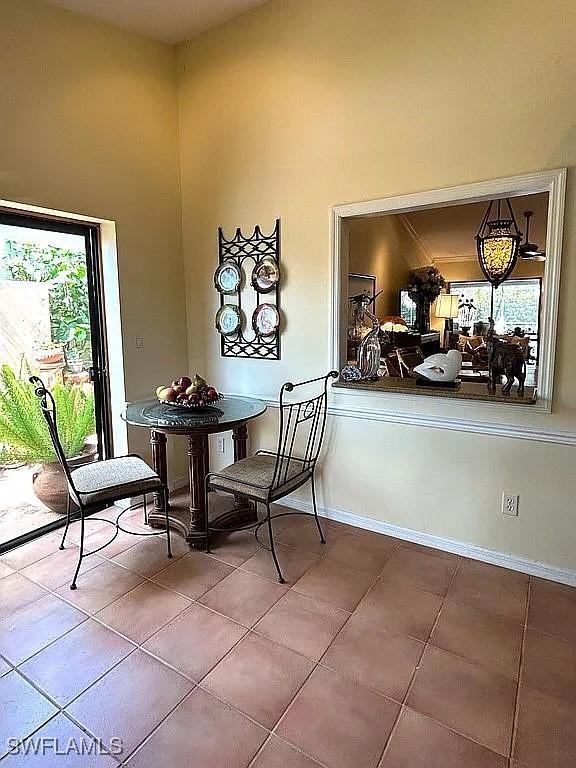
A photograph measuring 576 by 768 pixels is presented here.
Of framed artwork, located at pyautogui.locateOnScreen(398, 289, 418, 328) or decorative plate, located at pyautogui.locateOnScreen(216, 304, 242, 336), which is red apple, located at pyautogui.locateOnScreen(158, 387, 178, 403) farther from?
framed artwork, located at pyautogui.locateOnScreen(398, 289, 418, 328)

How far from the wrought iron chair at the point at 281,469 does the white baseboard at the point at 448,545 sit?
0.11 m

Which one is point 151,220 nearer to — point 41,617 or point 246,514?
point 246,514

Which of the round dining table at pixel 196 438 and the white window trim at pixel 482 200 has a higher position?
the white window trim at pixel 482 200

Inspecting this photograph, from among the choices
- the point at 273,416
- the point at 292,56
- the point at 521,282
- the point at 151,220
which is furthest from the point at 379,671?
the point at 521,282

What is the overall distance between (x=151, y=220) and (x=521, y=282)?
20.8 feet

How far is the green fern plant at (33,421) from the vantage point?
2.80 metres

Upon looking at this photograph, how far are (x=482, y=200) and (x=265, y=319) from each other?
4.91 feet

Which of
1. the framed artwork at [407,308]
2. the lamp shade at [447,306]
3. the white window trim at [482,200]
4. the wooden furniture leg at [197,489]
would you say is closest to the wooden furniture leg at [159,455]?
the wooden furniture leg at [197,489]

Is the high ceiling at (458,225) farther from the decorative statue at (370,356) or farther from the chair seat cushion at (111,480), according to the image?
the chair seat cushion at (111,480)

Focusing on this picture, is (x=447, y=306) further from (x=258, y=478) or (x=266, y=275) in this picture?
(x=258, y=478)

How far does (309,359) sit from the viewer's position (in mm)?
3086

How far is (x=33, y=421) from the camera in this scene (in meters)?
2.89

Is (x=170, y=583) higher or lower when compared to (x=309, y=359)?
lower

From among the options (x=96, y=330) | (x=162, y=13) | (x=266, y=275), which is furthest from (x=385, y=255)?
(x=96, y=330)
